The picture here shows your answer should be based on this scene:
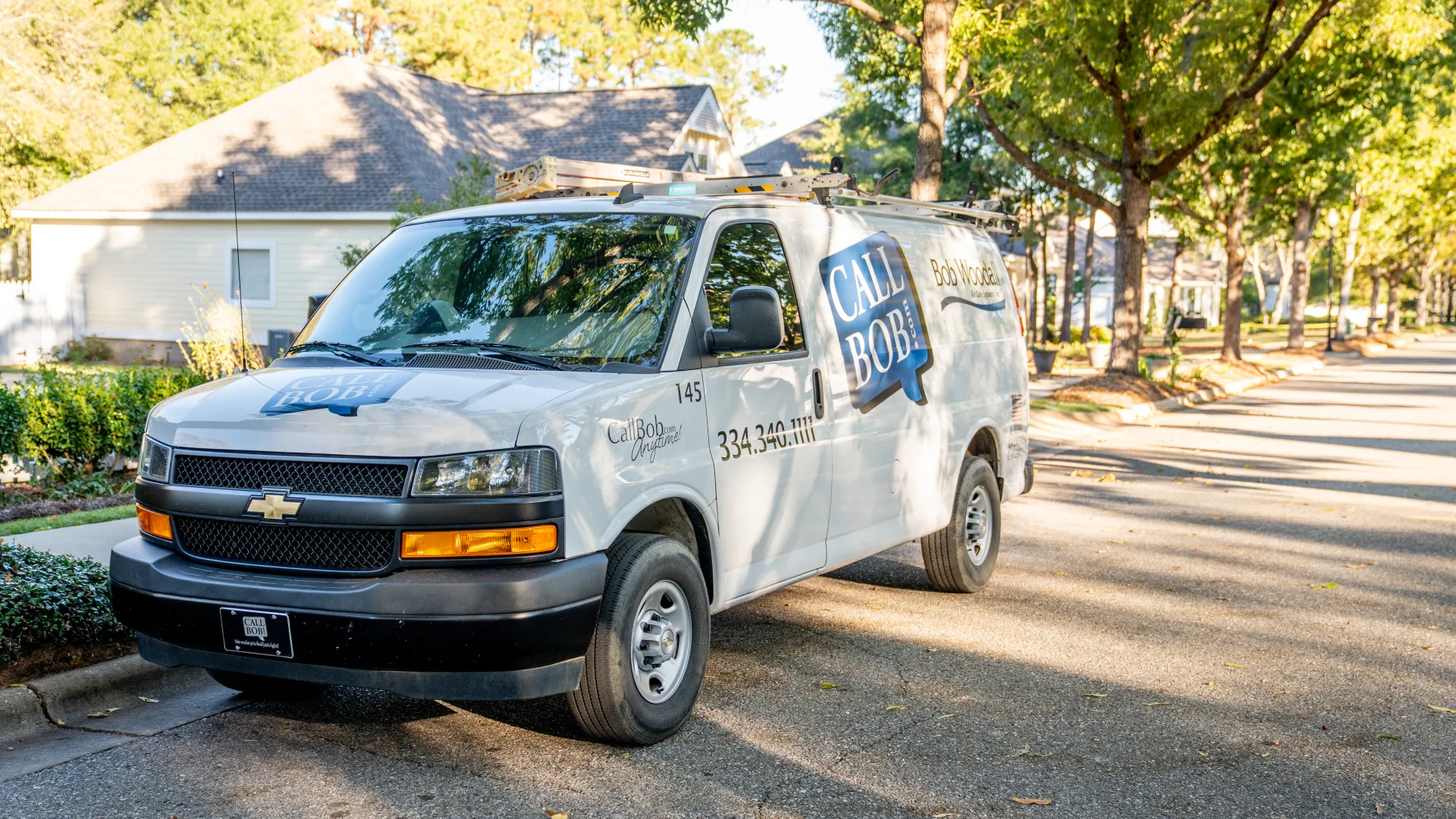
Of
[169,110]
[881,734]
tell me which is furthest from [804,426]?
[169,110]

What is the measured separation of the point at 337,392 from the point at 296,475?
1.27 ft

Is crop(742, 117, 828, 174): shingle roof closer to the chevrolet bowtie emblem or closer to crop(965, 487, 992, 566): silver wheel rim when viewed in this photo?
crop(965, 487, 992, 566): silver wheel rim

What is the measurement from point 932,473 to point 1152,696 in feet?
6.12

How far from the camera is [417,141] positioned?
2900 cm

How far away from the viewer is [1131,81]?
814 inches

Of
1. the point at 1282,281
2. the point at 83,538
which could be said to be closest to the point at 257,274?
the point at 83,538

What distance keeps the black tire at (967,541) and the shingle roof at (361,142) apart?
2024cm

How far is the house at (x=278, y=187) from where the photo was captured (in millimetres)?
27297

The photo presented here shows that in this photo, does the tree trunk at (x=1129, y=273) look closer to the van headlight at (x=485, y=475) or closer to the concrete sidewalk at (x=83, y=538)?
the concrete sidewalk at (x=83, y=538)

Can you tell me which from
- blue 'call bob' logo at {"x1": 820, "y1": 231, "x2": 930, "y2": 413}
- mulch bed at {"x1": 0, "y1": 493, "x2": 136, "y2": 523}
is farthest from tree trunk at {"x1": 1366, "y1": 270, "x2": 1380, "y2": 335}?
mulch bed at {"x1": 0, "y1": 493, "x2": 136, "y2": 523}

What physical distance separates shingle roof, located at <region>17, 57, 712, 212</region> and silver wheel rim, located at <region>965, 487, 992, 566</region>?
2025 centimetres

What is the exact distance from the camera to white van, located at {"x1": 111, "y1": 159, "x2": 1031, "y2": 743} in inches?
183

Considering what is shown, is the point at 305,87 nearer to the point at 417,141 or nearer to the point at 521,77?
the point at 417,141

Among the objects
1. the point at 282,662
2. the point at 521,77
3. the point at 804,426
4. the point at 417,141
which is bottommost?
the point at 282,662
